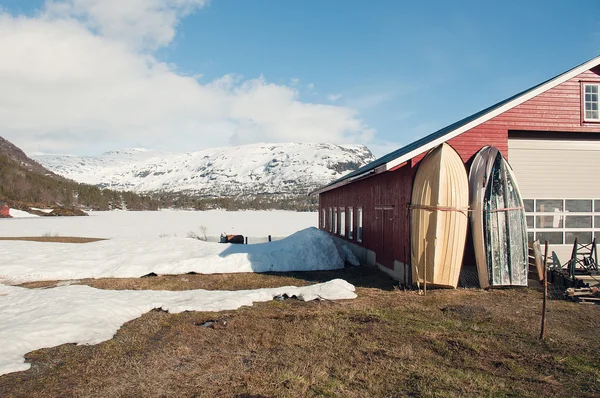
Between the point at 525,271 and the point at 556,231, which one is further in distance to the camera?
the point at 556,231

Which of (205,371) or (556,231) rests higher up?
(556,231)

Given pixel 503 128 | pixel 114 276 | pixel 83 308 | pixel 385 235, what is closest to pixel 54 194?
pixel 114 276

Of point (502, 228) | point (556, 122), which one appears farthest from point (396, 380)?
point (556, 122)

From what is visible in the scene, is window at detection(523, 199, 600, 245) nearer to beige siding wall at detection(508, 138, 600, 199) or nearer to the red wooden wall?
beige siding wall at detection(508, 138, 600, 199)

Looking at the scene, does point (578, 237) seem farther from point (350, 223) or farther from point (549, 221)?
point (350, 223)

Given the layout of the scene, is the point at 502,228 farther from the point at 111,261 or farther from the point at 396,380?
the point at 111,261

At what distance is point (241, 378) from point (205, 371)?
599 mm

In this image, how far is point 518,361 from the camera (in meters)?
6.15

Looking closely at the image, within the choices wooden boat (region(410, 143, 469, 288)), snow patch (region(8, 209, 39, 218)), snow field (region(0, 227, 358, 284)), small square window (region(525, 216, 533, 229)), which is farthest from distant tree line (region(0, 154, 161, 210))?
small square window (region(525, 216, 533, 229))

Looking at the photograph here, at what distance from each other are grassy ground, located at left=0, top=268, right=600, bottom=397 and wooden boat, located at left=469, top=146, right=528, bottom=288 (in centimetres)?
138

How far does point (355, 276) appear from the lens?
47.1 feet

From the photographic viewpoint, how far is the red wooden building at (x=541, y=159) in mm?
12359

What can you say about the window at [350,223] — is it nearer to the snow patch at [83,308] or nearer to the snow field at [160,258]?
the snow field at [160,258]

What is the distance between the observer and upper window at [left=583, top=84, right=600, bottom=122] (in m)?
12.9
